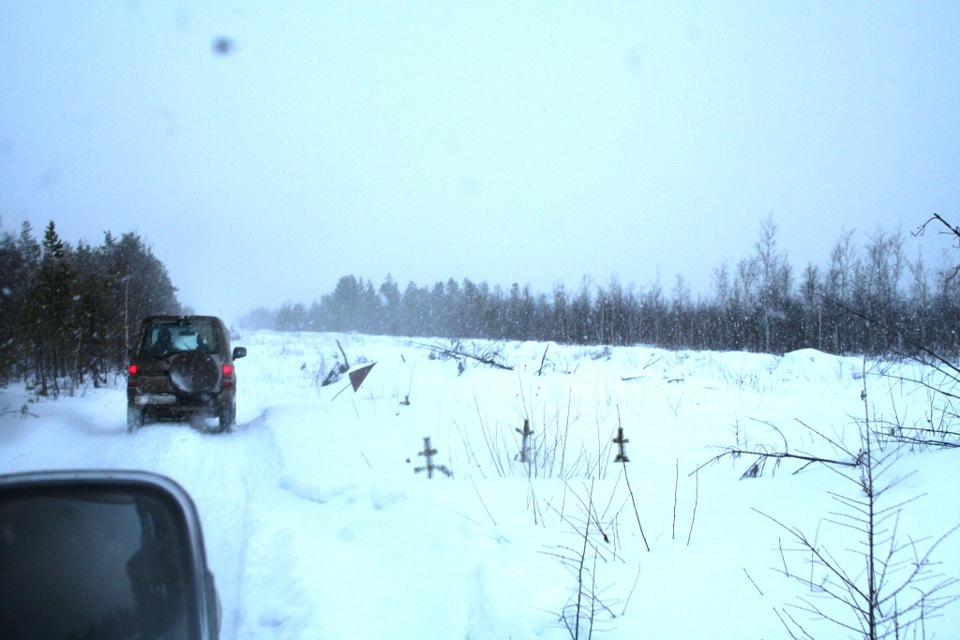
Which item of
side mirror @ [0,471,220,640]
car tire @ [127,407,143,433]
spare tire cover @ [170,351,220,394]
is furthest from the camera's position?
spare tire cover @ [170,351,220,394]

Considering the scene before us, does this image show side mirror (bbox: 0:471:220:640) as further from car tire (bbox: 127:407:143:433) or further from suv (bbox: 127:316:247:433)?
car tire (bbox: 127:407:143:433)

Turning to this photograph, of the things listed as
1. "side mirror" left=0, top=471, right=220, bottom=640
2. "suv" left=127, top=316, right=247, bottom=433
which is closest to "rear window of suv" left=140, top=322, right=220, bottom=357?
"suv" left=127, top=316, right=247, bottom=433

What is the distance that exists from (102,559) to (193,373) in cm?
841

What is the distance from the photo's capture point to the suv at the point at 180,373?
8609 mm

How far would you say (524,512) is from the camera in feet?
12.5

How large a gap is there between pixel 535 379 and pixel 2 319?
1100cm

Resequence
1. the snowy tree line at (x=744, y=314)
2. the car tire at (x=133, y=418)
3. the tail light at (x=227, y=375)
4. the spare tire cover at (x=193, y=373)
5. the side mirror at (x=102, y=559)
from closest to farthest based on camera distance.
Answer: the side mirror at (x=102, y=559) → the car tire at (x=133, y=418) → the spare tire cover at (x=193, y=373) → the tail light at (x=227, y=375) → the snowy tree line at (x=744, y=314)

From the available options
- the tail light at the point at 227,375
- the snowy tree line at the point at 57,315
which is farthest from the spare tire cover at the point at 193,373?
the snowy tree line at the point at 57,315

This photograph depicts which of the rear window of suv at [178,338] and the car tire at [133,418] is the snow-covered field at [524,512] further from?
the rear window of suv at [178,338]

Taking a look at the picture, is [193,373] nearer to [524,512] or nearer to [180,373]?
[180,373]

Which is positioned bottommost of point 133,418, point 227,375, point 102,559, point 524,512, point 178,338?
point 133,418

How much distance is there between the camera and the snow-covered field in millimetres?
2492

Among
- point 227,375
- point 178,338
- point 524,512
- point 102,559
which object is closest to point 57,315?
point 178,338

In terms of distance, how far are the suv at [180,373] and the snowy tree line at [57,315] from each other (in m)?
4.50
